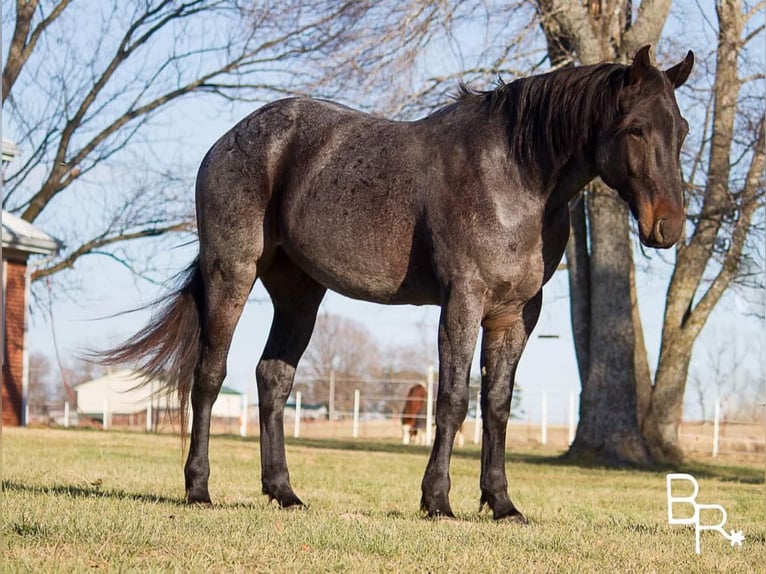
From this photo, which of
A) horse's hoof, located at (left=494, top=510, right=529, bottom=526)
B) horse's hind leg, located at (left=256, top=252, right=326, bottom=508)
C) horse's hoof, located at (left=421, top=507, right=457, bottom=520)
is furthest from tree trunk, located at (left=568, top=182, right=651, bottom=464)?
horse's hoof, located at (left=421, top=507, right=457, bottom=520)

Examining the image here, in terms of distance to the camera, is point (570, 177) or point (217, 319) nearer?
point (570, 177)

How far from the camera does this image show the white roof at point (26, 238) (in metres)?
22.9

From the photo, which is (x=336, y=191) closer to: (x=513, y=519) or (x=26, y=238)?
(x=513, y=519)

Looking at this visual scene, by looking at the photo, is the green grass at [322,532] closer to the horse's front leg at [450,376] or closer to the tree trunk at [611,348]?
the horse's front leg at [450,376]

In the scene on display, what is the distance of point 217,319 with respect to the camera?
6.88m

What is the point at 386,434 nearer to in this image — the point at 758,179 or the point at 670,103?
the point at 758,179

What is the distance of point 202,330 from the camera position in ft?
23.0

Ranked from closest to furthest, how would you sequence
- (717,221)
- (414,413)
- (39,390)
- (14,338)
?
(717,221) → (14,338) → (414,413) → (39,390)

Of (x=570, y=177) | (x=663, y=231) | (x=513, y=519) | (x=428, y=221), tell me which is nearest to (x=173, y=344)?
(x=428, y=221)

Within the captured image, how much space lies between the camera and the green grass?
13.7 feet

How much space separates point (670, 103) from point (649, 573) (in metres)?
2.45

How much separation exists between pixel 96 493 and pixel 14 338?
18724mm

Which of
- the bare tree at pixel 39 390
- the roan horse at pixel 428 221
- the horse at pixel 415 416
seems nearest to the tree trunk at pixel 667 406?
the horse at pixel 415 416

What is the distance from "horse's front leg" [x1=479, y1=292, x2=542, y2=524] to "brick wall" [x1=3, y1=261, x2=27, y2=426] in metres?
19.5
